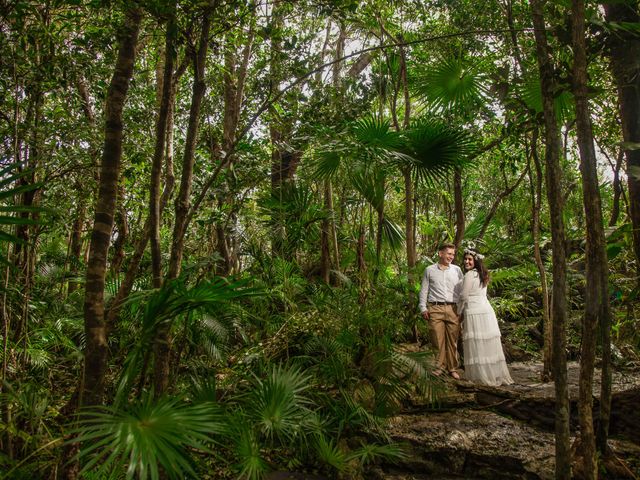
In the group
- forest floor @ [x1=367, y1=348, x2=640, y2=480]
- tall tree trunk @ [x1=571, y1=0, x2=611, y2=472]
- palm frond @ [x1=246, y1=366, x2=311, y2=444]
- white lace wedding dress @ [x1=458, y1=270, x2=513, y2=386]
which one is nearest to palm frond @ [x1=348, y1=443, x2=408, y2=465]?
forest floor @ [x1=367, y1=348, x2=640, y2=480]

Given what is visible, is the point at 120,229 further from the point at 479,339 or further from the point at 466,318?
the point at 479,339

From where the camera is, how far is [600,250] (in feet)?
9.83

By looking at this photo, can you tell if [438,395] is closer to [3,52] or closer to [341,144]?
[341,144]

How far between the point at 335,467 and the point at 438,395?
1.24 m

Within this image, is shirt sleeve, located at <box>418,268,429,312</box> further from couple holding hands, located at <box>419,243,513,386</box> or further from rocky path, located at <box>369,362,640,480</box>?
rocky path, located at <box>369,362,640,480</box>

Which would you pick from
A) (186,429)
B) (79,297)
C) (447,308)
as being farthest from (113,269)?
(186,429)

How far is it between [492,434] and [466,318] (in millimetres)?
1636

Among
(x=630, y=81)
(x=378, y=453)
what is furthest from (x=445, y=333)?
(x=630, y=81)

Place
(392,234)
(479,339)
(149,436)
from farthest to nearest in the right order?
(392,234) < (479,339) < (149,436)

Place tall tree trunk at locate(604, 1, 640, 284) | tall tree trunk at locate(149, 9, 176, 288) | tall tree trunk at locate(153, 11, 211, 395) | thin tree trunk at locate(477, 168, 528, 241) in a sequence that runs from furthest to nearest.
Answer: thin tree trunk at locate(477, 168, 528, 241), tall tree trunk at locate(149, 9, 176, 288), tall tree trunk at locate(153, 11, 211, 395), tall tree trunk at locate(604, 1, 640, 284)

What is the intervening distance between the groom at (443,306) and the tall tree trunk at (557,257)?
2.55 m

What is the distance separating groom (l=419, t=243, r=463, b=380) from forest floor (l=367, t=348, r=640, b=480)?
0.60 metres

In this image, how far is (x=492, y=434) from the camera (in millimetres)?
4207

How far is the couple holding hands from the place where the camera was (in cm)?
552
